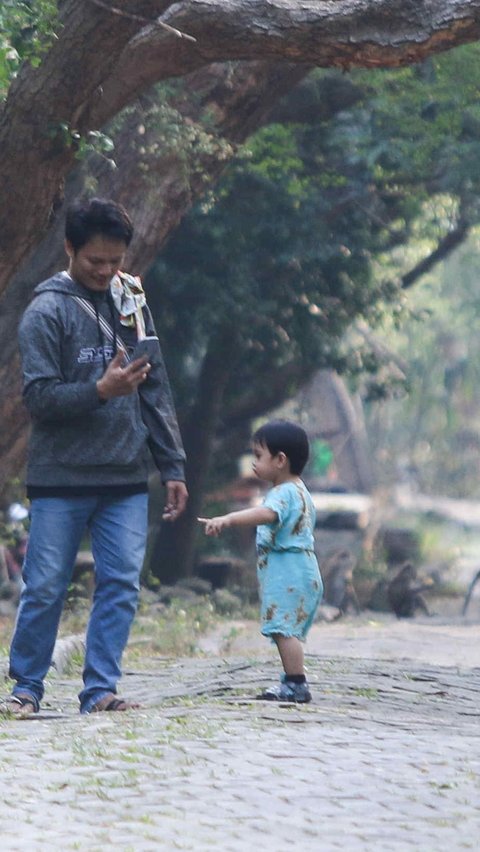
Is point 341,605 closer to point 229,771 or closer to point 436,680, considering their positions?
point 436,680

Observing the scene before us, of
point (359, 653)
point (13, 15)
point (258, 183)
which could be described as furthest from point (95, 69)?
point (258, 183)

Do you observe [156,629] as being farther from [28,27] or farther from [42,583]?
[28,27]

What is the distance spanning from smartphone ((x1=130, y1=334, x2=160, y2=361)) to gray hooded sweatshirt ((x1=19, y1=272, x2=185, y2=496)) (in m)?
0.17

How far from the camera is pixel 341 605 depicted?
1956 centimetres

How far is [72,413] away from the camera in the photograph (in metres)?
6.39

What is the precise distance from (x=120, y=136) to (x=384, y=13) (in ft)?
13.2

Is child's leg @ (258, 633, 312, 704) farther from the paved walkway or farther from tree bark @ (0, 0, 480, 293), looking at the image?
tree bark @ (0, 0, 480, 293)

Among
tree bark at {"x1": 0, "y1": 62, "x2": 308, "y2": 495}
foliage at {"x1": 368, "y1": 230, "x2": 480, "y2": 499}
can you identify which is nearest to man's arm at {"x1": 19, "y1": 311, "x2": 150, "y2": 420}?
tree bark at {"x1": 0, "y1": 62, "x2": 308, "y2": 495}

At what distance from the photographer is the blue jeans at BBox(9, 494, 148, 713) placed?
6.59m

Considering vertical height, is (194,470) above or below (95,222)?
below

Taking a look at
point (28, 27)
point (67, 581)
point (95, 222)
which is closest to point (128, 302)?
point (95, 222)

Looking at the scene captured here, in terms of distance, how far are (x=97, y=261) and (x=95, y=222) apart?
7.0 inches

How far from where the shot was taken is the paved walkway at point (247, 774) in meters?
4.34

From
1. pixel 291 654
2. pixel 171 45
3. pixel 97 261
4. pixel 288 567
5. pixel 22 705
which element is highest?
pixel 171 45
